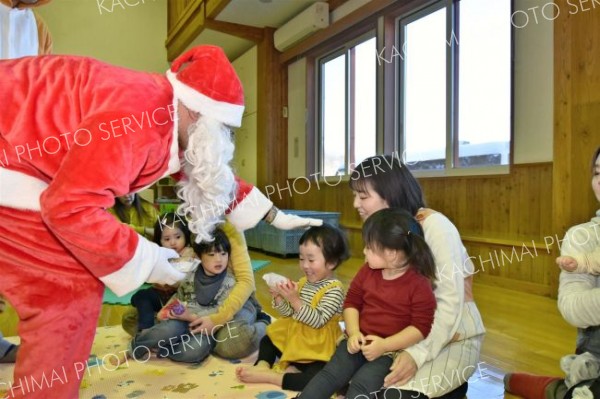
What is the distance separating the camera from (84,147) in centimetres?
82

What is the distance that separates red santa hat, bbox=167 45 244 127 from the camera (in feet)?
3.31

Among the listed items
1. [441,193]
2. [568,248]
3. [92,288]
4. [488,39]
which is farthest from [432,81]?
[92,288]

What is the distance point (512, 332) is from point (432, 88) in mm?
2092

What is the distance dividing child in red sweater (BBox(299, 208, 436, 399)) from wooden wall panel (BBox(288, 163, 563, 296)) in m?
1.51

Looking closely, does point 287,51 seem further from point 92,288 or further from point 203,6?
point 92,288

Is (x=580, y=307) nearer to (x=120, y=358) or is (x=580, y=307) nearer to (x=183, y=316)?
(x=183, y=316)

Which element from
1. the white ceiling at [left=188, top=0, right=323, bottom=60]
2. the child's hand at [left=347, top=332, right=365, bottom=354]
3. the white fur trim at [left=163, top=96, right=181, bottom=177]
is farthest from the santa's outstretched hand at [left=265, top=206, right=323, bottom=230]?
the white ceiling at [left=188, top=0, right=323, bottom=60]

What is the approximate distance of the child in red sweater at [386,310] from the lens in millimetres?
1164

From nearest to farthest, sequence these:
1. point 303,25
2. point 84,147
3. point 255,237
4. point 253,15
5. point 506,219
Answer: point 84,147 < point 506,219 < point 303,25 < point 255,237 < point 253,15

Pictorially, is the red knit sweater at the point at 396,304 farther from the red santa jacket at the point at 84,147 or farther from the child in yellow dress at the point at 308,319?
the red santa jacket at the point at 84,147

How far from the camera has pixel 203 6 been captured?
4914mm

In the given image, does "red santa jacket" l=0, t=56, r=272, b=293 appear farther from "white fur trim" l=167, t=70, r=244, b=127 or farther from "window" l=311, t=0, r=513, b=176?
"window" l=311, t=0, r=513, b=176

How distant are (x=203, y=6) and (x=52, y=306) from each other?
4557 millimetres

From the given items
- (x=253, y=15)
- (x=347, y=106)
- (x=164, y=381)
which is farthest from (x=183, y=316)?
(x=253, y=15)
